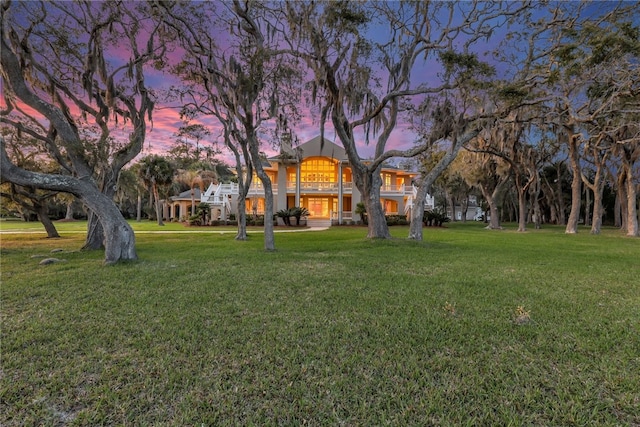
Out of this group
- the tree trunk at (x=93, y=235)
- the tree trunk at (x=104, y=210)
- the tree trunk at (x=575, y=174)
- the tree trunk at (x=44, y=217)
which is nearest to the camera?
the tree trunk at (x=104, y=210)

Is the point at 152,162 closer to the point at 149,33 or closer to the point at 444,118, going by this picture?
the point at 149,33

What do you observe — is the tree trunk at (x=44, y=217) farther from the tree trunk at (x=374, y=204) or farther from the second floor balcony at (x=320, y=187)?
the second floor balcony at (x=320, y=187)

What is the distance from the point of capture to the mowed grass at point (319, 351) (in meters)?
2.25

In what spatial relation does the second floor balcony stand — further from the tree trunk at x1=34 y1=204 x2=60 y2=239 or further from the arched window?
the tree trunk at x1=34 y1=204 x2=60 y2=239

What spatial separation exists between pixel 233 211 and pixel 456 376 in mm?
29070

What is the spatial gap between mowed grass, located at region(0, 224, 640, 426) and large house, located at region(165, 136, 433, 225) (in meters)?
21.9

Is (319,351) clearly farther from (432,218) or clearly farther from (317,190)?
(317,190)

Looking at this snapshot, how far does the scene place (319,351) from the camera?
10.2 feet

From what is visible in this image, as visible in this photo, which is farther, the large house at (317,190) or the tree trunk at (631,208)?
the large house at (317,190)

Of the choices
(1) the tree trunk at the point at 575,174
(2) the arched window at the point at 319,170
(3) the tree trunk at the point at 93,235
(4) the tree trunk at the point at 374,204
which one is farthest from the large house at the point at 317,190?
(3) the tree trunk at the point at 93,235

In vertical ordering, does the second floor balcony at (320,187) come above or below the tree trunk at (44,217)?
above

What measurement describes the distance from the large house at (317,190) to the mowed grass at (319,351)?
21.9m

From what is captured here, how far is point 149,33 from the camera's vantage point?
1048 cm

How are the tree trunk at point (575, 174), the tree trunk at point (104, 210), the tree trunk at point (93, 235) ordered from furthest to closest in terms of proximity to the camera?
the tree trunk at point (575, 174), the tree trunk at point (93, 235), the tree trunk at point (104, 210)
